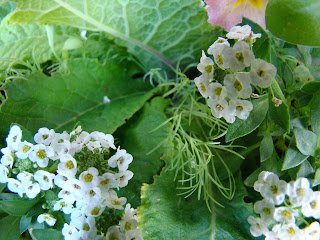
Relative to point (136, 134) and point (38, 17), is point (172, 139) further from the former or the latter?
point (38, 17)

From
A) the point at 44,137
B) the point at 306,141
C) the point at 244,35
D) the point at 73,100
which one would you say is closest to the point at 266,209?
the point at 306,141

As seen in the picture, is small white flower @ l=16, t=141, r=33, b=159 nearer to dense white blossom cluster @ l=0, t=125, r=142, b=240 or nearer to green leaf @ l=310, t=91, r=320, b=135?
dense white blossom cluster @ l=0, t=125, r=142, b=240

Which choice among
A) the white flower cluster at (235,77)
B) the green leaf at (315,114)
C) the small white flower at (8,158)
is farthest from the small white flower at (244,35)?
the small white flower at (8,158)

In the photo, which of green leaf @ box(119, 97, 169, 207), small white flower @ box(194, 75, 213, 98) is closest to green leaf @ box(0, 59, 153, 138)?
green leaf @ box(119, 97, 169, 207)

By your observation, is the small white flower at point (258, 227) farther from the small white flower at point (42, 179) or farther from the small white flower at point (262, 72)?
the small white flower at point (42, 179)

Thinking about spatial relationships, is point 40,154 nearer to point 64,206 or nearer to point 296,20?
point 64,206
